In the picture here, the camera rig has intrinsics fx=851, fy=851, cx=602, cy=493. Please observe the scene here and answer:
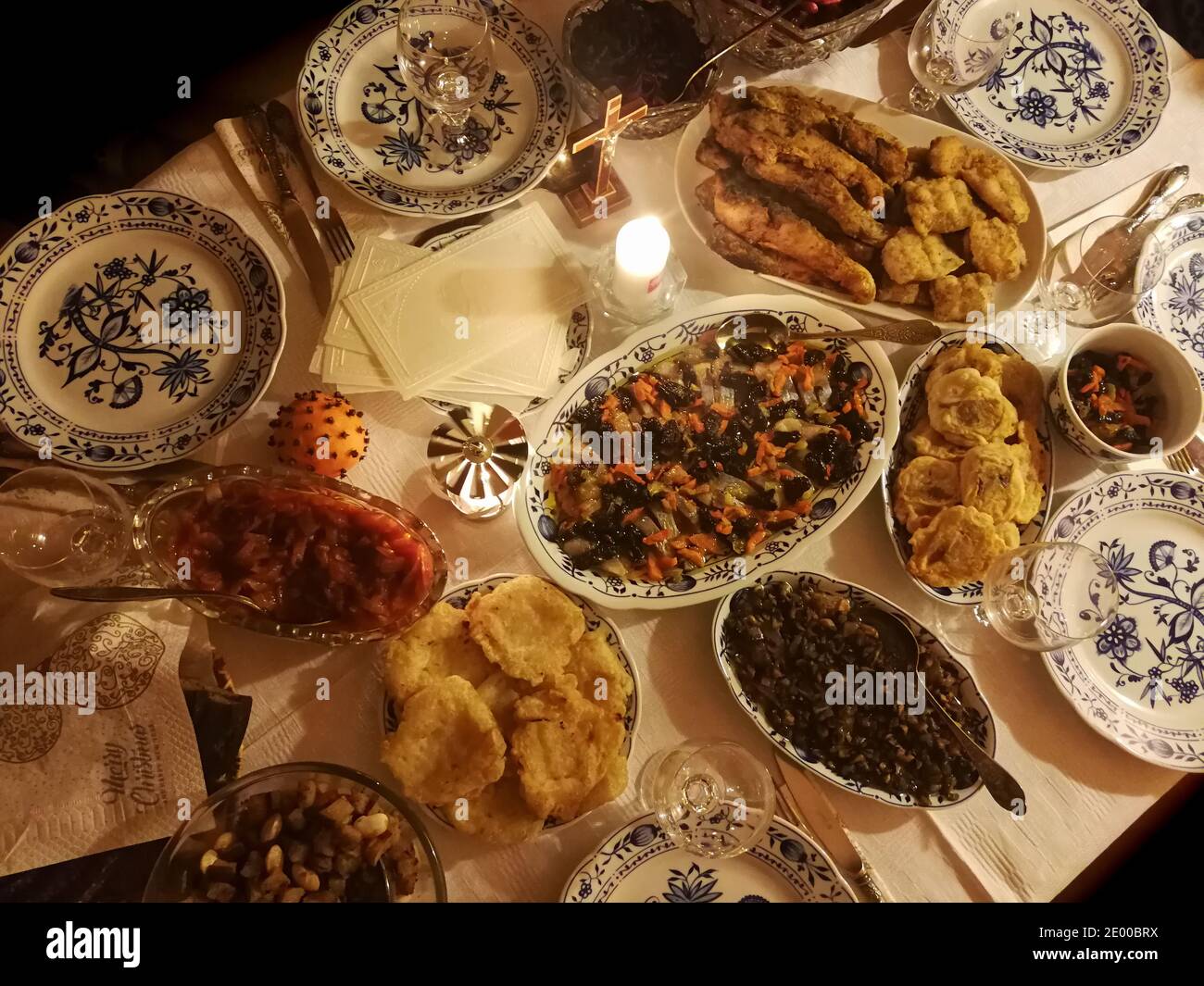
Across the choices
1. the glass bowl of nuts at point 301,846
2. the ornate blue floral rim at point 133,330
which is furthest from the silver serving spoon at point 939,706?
the ornate blue floral rim at point 133,330

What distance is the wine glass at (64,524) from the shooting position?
172 cm

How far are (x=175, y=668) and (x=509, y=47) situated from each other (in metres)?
1.71

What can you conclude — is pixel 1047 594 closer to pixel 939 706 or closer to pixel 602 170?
pixel 939 706

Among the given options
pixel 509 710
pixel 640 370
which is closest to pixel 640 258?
pixel 640 370

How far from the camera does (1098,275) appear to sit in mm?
2244

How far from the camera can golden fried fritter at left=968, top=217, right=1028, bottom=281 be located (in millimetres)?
2160

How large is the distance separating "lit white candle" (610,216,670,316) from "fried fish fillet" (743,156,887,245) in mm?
374

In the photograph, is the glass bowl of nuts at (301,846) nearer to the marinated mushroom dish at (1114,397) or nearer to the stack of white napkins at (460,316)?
the stack of white napkins at (460,316)

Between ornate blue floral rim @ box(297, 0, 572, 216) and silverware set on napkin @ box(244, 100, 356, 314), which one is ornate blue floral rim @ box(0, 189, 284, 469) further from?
ornate blue floral rim @ box(297, 0, 572, 216)

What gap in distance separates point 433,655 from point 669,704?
1.74ft

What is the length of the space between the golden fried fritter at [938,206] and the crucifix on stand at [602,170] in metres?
0.72

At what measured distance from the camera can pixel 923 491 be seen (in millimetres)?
1992
